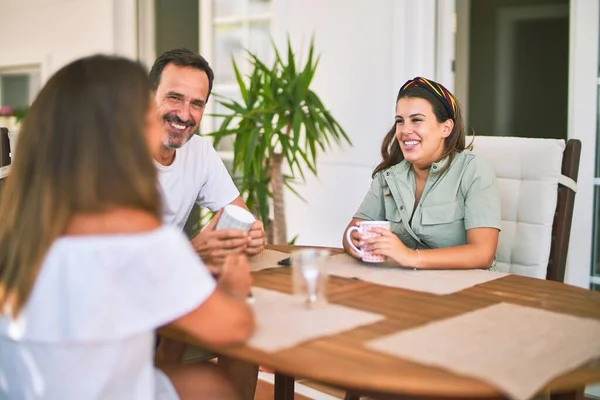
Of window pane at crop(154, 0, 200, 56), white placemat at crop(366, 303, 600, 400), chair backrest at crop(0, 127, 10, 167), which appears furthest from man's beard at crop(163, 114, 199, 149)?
window pane at crop(154, 0, 200, 56)

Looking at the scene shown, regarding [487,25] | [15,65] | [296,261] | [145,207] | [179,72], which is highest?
[487,25]

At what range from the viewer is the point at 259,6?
14.4 feet

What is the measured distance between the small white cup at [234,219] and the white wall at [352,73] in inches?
71.8

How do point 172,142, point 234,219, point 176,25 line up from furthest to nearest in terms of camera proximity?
point 176,25, point 172,142, point 234,219

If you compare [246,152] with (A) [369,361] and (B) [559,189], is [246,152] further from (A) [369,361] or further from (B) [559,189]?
(A) [369,361]

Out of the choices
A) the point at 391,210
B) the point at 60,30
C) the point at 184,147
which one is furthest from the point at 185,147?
the point at 60,30

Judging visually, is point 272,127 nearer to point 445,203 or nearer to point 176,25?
point 445,203

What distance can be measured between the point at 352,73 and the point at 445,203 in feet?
Result: 5.55

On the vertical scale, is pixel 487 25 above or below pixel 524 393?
above

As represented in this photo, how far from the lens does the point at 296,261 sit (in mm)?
1465

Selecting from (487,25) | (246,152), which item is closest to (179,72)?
(246,152)

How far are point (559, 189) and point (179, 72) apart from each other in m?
1.19

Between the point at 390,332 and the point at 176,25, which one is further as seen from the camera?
the point at 176,25

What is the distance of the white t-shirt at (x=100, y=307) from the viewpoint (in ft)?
3.71
